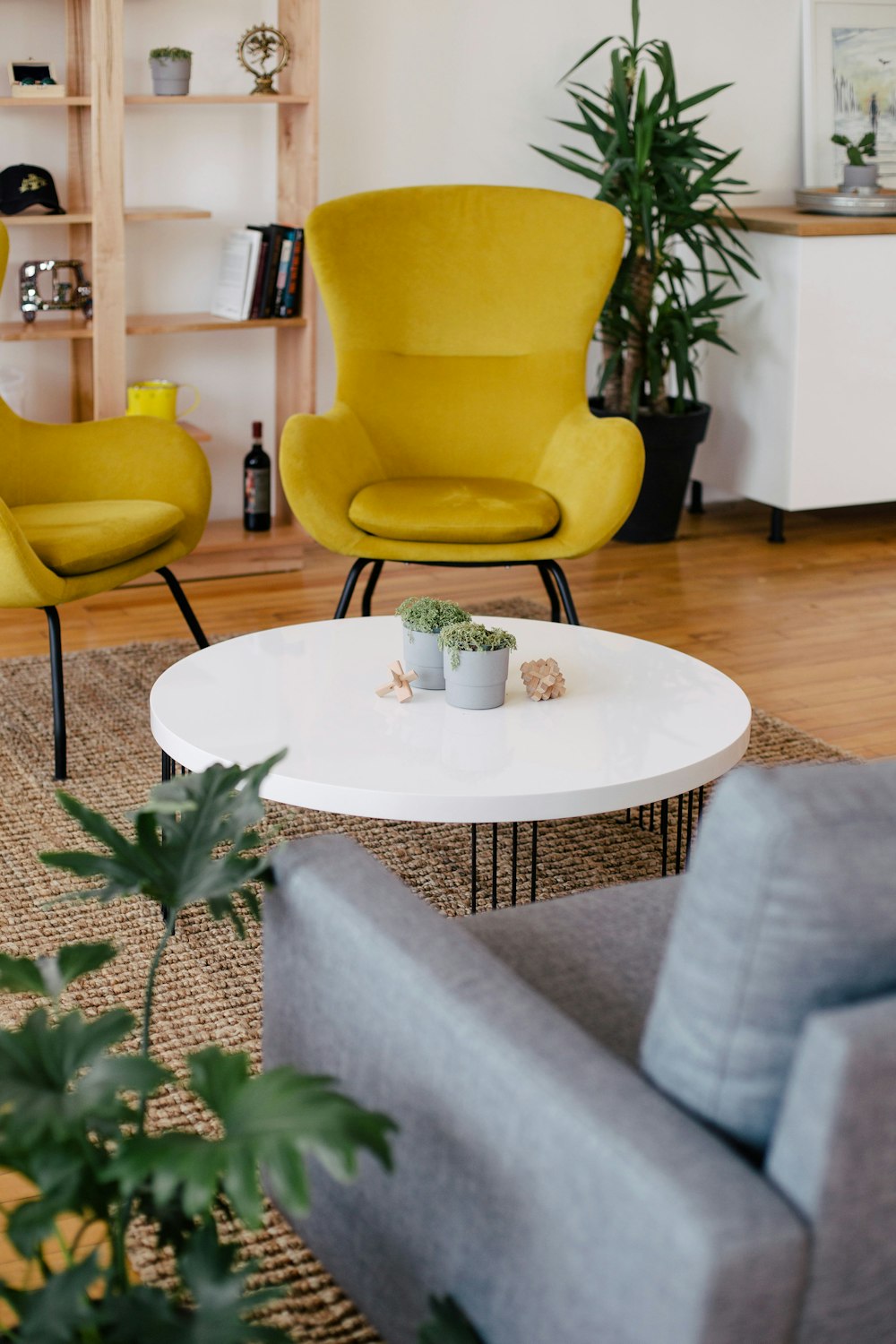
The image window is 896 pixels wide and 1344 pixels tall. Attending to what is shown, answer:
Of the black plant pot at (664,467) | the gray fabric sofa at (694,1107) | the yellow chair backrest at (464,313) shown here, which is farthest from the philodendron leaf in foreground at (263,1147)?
the black plant pot at (664,467)

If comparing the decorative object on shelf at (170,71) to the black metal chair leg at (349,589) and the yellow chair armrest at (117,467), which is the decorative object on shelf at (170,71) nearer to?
the yellow chair armrest at (117,467)

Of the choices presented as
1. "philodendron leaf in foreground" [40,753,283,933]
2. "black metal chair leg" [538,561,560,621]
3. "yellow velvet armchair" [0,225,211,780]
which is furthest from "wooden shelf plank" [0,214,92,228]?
"philodendron leaf in foreground" [40,753,283,933]

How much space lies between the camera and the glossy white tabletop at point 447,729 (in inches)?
79.1

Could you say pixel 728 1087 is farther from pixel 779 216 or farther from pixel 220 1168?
pixel 779 216

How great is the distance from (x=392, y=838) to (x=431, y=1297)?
5.11 feet

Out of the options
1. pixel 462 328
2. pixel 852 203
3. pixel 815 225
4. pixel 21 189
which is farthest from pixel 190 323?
pixel 852 203

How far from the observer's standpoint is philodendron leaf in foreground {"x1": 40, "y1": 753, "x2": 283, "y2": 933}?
1.42 metres

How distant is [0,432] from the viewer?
11.2ft

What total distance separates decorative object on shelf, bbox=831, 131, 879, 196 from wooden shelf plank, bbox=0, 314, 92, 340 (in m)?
2.38

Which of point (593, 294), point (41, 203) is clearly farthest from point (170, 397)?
point (593, 294)

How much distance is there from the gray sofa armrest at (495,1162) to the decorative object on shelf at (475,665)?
83cm

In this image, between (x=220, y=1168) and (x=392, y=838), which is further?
(x=392, y=838)

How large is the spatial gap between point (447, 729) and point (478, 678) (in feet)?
0.36

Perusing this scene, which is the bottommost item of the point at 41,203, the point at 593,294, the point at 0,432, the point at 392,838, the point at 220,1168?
the point at 392,838
